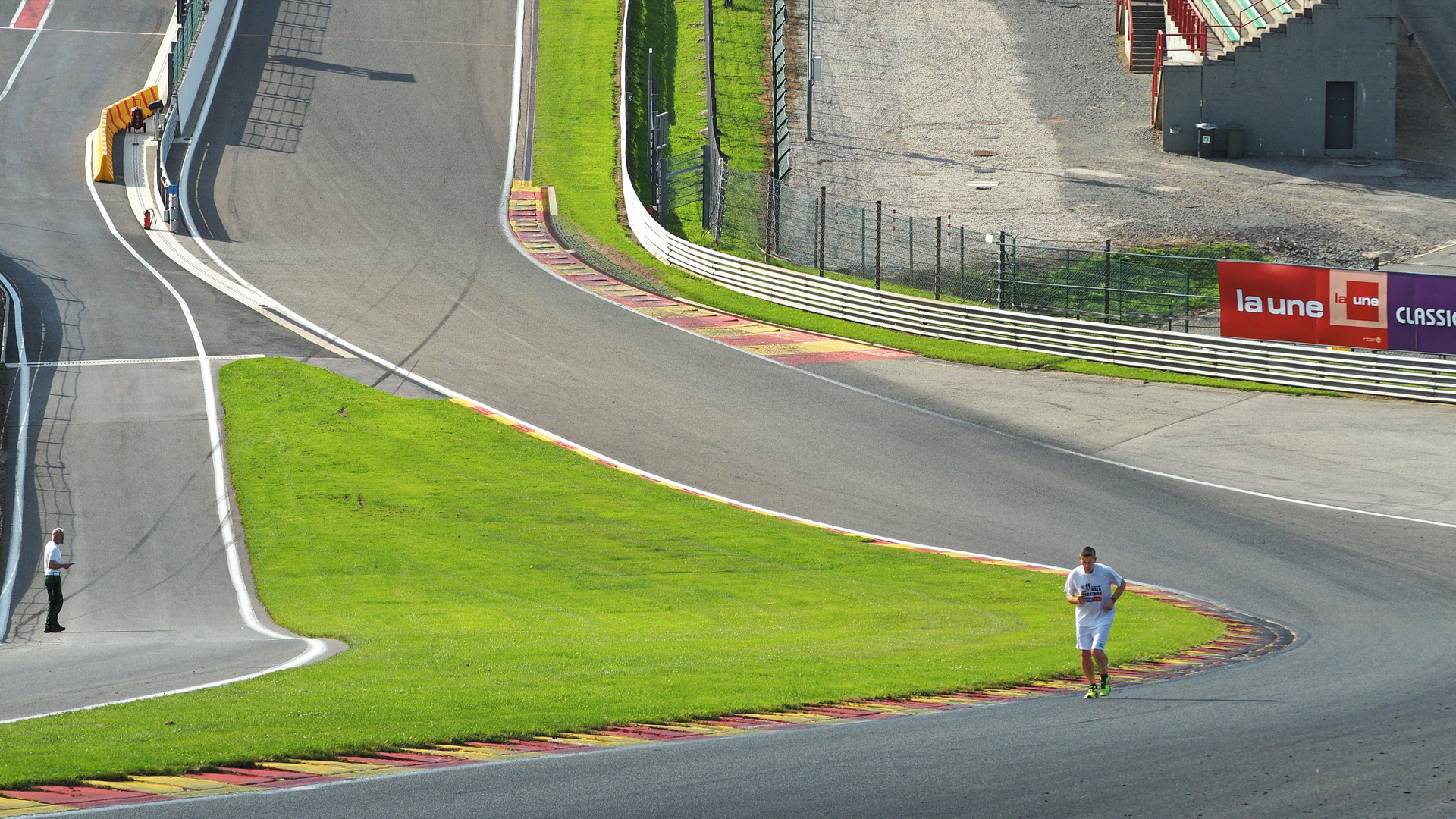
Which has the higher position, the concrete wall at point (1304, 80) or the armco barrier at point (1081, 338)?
the concrete wall at point (1304, 80)

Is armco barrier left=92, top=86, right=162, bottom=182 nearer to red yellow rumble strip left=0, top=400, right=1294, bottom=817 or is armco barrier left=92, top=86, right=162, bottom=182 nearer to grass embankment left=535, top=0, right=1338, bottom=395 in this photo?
grass embankment left=535, top=0, right=1338, bottom=395

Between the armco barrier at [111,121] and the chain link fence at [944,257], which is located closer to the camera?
the chain link fence at [944,257]

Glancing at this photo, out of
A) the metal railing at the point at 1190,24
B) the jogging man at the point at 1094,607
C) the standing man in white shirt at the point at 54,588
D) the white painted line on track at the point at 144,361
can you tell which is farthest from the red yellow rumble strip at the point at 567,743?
the metal railing at the point at 1190,24

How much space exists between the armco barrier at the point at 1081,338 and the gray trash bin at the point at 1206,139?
18.1 metres

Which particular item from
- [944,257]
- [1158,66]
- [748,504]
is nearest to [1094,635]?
[748,504]

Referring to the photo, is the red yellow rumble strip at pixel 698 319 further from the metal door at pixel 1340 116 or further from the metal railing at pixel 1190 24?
the metal door at pixel 1340 116

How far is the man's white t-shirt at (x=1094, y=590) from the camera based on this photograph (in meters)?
13.5

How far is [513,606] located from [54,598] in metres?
6.52

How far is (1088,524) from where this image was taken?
22.1 metres

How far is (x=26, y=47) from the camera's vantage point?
56375mm

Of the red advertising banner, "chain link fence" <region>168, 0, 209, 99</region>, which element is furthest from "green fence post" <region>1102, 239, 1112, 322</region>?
"chain link fence" <region>168, 0, 209, 99</region>

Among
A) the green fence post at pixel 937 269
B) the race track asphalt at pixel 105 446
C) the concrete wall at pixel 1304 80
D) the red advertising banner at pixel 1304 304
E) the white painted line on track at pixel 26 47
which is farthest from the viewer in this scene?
the white painted line on track at pixel 26 47

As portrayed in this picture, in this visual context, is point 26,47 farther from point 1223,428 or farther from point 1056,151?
point 1223,428

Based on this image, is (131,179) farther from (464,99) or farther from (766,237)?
(766,237)
